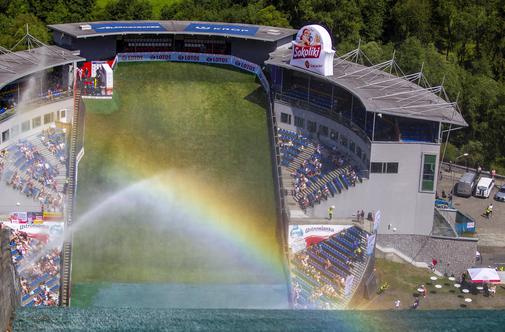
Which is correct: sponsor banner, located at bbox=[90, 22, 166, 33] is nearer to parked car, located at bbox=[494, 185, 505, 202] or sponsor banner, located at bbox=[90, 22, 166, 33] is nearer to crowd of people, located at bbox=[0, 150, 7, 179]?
crowd of people, located at bbox=[0, 150, 7, 179]

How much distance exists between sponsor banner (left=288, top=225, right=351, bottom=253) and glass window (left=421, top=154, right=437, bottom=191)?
6.13 m

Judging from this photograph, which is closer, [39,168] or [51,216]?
[51,216]

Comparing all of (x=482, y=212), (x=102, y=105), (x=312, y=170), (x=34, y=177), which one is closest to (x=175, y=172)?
(x=312, y=170)

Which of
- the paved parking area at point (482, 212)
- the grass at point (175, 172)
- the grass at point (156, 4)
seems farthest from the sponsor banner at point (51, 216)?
the grass at point (156, 4)

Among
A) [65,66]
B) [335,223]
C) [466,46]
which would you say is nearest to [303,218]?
[335,223]

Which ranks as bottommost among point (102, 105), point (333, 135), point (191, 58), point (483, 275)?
point (483, 275)

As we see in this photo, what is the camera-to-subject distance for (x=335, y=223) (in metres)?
47.6

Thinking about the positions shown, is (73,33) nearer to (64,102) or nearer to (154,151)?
(64,102)

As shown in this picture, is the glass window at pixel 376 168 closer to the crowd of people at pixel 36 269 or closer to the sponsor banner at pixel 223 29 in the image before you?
the crowd of people at pixel 36 269

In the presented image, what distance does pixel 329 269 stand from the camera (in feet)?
146

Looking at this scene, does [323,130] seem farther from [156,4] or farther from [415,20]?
[156,4]

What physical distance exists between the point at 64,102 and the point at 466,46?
47.3m

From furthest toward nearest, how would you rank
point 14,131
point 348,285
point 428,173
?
point 14,131, point 428,173, point 348,285

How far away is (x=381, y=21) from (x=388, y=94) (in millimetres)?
38808
